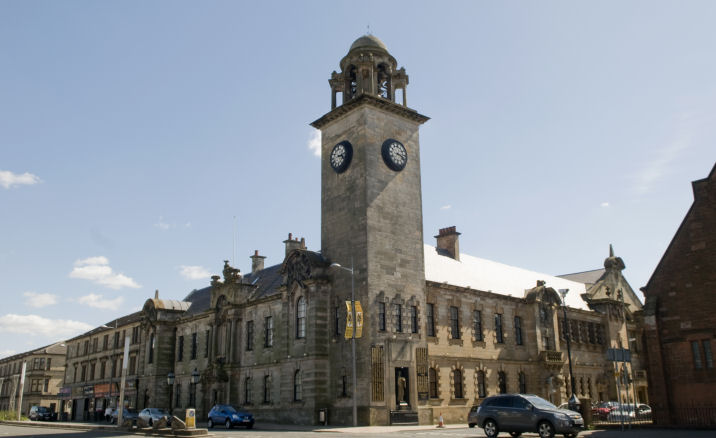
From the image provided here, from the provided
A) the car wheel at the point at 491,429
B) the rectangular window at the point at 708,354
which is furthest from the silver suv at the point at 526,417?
the rectangular window at the point at 708,354

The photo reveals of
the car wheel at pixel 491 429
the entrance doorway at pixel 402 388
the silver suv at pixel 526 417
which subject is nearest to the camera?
the silver suv at pixel 526 417

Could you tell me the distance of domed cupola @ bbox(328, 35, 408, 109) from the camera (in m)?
41.9

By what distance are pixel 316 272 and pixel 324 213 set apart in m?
4.88

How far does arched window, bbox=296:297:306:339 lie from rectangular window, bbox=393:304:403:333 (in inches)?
250

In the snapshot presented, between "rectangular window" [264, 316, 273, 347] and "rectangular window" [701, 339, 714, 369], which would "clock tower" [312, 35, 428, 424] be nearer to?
"rectangular window" [264, 316, 273, 347]

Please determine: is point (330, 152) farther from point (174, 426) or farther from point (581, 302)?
point (581, 302)

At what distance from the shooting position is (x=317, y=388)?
37.7 m

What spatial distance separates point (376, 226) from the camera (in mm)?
39000

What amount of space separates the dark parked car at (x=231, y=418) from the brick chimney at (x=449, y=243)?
22.4m

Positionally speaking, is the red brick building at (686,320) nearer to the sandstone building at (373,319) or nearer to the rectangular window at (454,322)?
the sandstone building at (373,319)

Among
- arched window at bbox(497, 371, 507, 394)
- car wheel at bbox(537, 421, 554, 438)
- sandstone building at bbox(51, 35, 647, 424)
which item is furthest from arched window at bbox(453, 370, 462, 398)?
car wheel at bbox(537, 421, 554, 438)

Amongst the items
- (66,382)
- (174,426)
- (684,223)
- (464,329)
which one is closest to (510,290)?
(464,329)

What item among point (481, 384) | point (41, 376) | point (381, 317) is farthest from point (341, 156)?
point (41, 376)

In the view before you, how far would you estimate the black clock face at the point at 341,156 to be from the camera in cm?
4141
